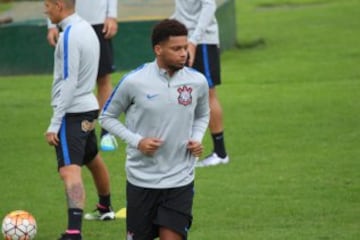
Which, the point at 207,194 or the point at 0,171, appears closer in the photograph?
the point at 207,194

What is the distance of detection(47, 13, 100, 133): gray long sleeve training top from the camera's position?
27.6ft

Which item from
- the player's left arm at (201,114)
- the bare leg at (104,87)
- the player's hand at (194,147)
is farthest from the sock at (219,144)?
the player's hand at (194,147)

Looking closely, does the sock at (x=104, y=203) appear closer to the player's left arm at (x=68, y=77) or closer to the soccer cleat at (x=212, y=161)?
the player's left arm at (x=68, y=77)

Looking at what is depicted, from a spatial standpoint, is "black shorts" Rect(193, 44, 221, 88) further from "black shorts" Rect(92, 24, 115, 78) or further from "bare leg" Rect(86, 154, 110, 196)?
"bare leg" Rect(86, 154, 110, 196)

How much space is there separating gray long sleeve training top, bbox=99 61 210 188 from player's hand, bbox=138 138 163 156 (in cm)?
4

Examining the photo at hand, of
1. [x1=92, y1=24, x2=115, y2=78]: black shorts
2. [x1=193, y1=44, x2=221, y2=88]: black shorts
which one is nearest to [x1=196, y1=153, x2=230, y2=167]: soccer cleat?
[x1=193, y1=44, x2=221, y2=88]: black shorts

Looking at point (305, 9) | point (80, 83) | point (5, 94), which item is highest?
point (80, 83)

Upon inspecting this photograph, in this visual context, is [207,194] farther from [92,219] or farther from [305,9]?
[305,9]

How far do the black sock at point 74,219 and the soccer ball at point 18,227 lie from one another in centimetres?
26

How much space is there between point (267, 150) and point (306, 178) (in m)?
1.42

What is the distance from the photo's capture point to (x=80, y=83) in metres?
8.59

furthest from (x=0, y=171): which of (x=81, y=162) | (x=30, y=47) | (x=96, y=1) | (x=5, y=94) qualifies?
(x=30, y=47)

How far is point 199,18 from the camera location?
37.1 feet

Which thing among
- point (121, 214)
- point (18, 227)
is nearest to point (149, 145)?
point (18, 227)
